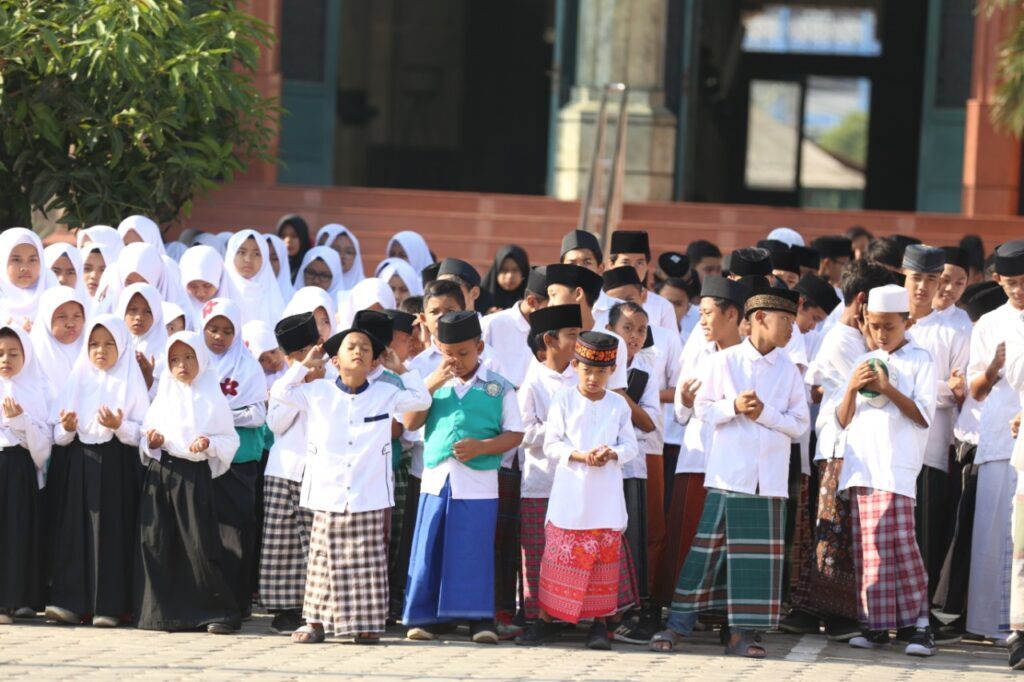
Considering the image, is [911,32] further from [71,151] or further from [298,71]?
[71,151]

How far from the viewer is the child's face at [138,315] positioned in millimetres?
10109

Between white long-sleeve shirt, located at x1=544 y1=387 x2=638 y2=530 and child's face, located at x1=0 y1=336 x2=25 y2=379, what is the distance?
2645mm

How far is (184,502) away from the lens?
953 centimetres

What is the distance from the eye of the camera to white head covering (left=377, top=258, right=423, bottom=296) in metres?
12.1

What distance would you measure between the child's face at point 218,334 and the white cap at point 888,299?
3.24 metres

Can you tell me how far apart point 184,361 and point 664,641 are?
270cm

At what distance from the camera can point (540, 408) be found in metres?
9.57

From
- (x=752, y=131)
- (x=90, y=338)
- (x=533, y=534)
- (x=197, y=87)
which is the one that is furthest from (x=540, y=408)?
(x=752, y=131)

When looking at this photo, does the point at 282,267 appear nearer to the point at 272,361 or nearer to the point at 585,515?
the point at 272,361

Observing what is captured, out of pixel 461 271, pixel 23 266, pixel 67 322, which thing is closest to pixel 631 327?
pixel 461 271

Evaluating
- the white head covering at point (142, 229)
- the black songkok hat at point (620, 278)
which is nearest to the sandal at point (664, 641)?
the black songkok hat at point (620, 278)

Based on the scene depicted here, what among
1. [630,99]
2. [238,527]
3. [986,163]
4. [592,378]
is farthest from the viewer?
[630,99]

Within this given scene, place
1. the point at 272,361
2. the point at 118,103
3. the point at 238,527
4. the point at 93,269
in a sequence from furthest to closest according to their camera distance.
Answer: the point at 118,103 → the point at 93,269 → the point at 272,361 → the point at 238,527

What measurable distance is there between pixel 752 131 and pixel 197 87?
18.7 metres
